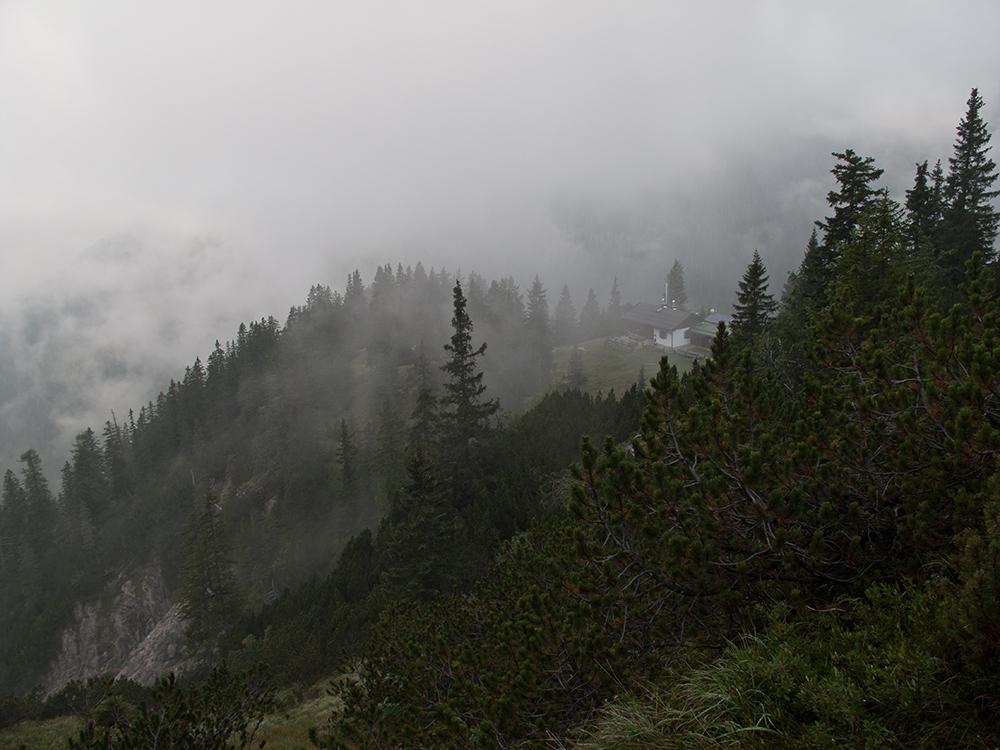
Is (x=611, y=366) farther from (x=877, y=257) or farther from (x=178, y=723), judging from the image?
(x=178, y=723)

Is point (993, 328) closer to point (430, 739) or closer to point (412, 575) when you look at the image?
point (430, 739)

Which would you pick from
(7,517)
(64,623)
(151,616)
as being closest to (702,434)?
(151,616)

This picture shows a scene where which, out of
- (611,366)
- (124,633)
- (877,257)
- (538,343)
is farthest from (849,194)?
(124,633)

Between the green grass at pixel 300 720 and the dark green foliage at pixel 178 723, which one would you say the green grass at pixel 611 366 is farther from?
the dark green foliage at pixel 178 723

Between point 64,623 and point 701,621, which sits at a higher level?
point 701,621

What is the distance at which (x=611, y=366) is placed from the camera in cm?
7100

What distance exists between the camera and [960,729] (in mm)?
3227

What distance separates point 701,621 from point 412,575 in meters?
15.8

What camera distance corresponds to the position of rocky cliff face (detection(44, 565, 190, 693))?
56.0m

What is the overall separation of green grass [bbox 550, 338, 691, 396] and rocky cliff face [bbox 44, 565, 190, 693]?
5145 centimetres

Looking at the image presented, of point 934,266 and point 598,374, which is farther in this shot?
point 598,374

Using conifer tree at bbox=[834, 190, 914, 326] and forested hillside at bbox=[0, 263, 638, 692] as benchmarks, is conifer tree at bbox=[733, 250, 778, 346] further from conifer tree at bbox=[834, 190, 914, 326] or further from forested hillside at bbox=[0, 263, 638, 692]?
conifer tree at bbox=[834, 190, 914, 326]

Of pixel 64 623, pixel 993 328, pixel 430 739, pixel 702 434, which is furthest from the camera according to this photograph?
pixel 64 623

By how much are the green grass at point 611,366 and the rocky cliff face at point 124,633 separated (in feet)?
169
